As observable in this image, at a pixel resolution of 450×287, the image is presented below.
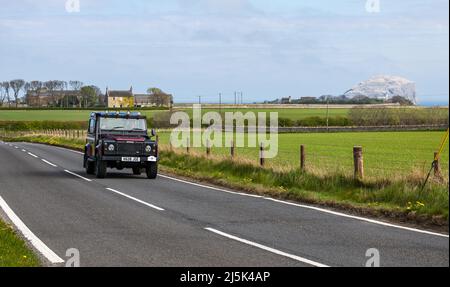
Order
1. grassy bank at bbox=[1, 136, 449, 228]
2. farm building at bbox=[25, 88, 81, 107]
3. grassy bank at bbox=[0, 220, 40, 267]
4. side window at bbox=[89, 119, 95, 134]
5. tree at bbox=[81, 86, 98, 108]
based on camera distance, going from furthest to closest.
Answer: farm building at bbox=[25, 88, 81, 107] → tree at bbox=[81, 86, 98, 108] → side window at bbox=[89, 119, 95, 134] → grassy bank at bbox=[1, 136, 449, 228] → grassy bank at bbox=[0, 220, 40, 267]

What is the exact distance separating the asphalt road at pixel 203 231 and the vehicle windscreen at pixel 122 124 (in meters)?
6.42

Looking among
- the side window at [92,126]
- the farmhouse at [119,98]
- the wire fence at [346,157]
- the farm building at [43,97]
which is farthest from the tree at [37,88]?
the side window at [92,126]

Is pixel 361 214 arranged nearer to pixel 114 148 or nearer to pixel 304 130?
pixel 114 148

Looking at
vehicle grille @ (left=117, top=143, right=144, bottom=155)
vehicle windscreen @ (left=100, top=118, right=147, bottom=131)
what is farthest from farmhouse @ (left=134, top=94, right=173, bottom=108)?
vehicle grille @ (left=117, top=143, right=144, bottom=155)

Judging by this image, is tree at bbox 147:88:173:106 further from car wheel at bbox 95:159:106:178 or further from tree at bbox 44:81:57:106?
car wheel at bbox 95:159:106:178

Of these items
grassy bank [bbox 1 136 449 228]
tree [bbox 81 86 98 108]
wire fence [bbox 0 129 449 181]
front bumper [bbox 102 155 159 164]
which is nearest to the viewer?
grassy bank [bbox 1 136 449 228]

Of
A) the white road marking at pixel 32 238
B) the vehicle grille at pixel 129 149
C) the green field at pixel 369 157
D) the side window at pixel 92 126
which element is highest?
the side window at pixel 92 126

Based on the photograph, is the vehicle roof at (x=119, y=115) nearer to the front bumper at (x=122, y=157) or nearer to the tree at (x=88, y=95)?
the front bumper at (x=122, y=157)

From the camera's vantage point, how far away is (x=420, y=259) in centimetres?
841

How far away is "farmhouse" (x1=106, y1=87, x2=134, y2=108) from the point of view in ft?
574

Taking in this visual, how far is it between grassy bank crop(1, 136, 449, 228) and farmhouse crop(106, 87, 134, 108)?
15289 centimetres

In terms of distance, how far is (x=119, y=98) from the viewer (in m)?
182

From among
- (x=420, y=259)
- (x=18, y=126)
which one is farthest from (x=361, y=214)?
(x=18, y=126)

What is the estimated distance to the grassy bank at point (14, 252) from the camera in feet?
26.9
